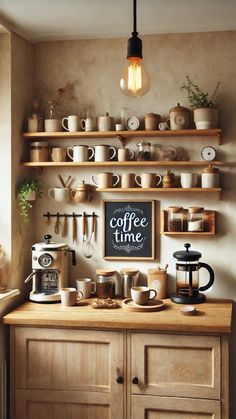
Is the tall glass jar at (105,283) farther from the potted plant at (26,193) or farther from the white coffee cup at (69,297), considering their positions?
the potted plant at (26,193)

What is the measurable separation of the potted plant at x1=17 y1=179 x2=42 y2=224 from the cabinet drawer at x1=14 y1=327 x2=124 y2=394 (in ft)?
2.50

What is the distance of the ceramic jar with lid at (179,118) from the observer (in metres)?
3.36

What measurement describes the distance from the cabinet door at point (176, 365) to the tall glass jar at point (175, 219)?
0.78m

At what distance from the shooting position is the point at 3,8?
300 centimetres

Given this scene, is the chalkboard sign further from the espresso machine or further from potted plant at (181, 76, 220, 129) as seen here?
potted plant at (181, 76, 220, 129)

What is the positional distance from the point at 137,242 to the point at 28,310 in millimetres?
838

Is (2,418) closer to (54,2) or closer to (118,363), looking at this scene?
(118,363)

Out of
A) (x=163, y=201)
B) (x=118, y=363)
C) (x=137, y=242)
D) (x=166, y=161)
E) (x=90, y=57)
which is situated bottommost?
(x=118, y=363)

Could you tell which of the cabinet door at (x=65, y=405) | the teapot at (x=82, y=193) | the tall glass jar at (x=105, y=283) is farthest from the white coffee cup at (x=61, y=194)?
the cabinet door at (x=65, y=405)

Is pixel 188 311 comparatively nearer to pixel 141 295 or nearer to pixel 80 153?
pixel 141 295

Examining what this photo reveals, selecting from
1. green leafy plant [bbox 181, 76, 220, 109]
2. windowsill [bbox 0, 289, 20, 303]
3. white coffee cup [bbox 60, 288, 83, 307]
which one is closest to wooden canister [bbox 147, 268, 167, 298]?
white coffee cup [bbox 60, 288, 83, 307]

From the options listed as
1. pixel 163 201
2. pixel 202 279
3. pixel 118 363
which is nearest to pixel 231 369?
pixel 202 279

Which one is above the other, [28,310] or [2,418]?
[28,310]

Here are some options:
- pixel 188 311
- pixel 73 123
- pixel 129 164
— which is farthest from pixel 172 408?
pixel 73 123
